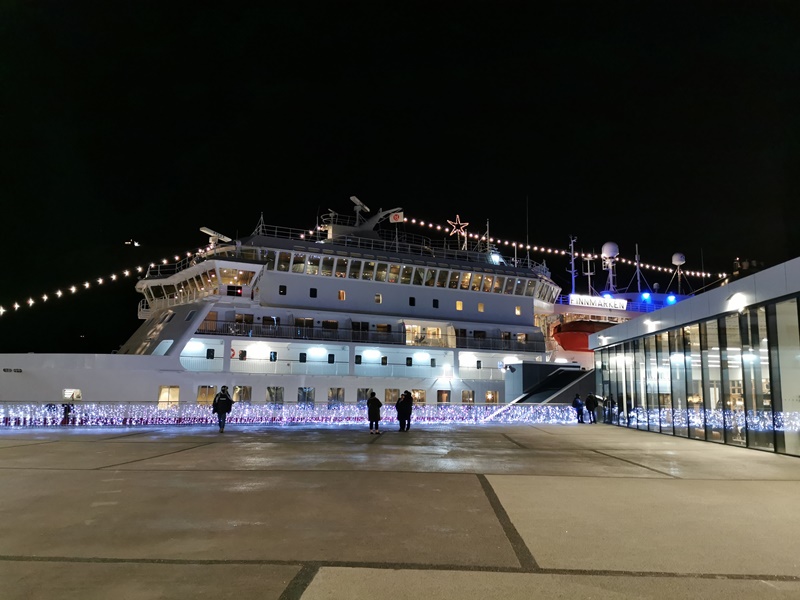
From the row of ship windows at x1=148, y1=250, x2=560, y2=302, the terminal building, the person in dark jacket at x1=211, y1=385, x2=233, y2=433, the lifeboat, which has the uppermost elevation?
the row of ship windows at x1=148, y1=250, x2=560, y2=302

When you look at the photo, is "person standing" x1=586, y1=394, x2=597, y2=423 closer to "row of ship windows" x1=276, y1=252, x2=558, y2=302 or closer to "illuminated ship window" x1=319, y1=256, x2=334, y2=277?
"row of ship windows" x1=276, y1=252, x2=558, y2=302

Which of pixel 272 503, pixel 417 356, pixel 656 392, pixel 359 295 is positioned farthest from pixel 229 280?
pixel 272 503

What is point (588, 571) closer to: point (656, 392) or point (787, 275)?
point (787, 275)

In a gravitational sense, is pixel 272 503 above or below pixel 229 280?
below

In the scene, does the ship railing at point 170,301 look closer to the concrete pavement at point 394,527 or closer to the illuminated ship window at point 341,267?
the illuminated ship window at point 341,267

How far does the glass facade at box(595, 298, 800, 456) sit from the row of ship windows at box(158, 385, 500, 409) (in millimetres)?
12026

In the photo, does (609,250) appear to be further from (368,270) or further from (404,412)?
(404,412)

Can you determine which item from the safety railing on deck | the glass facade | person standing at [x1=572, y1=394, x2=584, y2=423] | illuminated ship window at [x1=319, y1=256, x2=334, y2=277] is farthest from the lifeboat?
illuminated ship window at [x1=319, y1=256, x2=334, y2=277]

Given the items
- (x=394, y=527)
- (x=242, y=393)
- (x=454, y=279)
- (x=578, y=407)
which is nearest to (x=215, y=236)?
(x=242, y=393)

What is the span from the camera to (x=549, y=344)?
44906 mm

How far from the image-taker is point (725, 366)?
1647cm

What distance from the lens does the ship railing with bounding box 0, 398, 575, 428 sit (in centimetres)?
2194

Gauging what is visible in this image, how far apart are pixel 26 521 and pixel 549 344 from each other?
41754 millimetres

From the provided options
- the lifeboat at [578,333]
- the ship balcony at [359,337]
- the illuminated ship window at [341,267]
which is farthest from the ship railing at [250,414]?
the lifeboat at [578,333]
